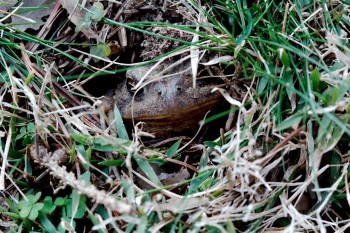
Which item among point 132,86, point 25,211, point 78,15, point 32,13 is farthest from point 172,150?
point 32,13

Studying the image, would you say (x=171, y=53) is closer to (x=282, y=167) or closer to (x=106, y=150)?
(x=106, y=150)

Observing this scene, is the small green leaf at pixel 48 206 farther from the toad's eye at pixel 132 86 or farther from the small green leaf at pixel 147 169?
the toad's eye at pixel 132 86

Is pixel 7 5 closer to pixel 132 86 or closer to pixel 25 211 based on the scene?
pixel 132 86

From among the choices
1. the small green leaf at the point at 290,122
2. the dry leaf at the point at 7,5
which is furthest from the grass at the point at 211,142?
the dry leaf at the point at 7,5

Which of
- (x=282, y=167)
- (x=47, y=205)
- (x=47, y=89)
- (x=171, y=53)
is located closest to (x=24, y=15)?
(x=47, y=89)

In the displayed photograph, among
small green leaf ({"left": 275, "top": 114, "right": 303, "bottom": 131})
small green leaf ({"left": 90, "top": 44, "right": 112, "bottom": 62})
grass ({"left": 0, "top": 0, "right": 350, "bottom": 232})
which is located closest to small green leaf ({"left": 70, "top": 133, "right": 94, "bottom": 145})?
grass ({"left": 0, "top": 0, "right": 350, "bottom": 232})

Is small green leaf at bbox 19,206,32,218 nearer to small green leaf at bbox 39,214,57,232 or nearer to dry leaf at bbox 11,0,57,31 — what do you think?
small green leaf at bbox 39,214,57,232
